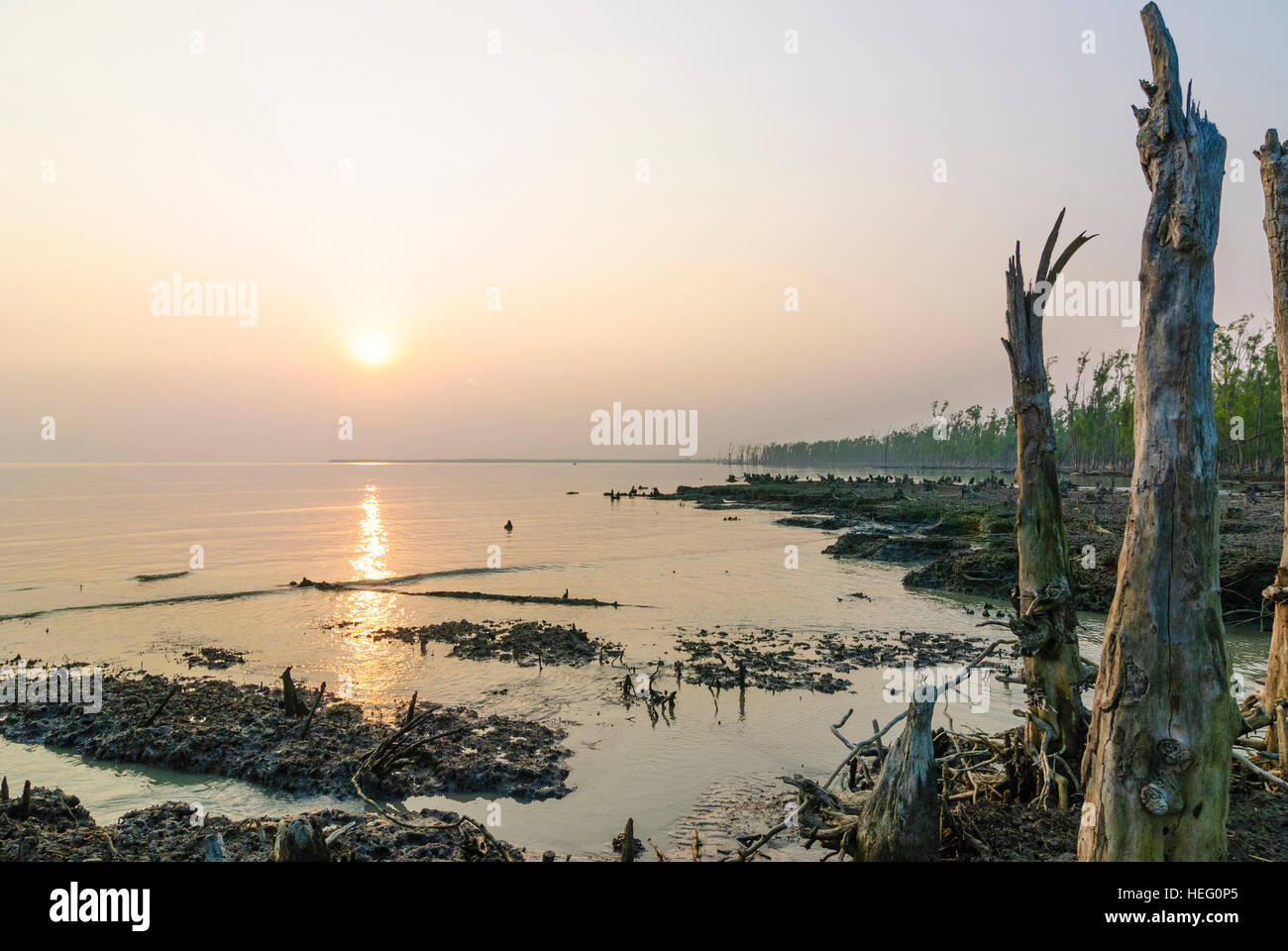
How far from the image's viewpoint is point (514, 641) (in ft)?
64.2

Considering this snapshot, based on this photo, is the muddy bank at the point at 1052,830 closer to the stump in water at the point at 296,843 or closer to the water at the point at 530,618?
the water at the point at 530,618

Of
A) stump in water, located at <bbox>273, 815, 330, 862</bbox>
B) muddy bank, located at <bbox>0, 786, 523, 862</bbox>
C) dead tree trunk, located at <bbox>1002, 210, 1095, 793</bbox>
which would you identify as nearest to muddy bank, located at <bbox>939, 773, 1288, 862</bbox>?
dead tree trunk, located at <bbox>1002, 210, 1095, 793</bbox>

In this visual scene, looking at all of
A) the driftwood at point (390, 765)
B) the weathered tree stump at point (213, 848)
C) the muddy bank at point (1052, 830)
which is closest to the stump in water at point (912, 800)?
the muddy bank at point (1052, 830)

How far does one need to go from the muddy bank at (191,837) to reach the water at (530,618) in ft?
3.38

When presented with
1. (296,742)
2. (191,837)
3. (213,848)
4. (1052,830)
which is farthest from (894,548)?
(213,848)

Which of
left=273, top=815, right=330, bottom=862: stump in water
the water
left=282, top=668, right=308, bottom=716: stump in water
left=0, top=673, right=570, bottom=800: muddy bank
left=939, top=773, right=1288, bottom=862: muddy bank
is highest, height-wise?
left=273, top=815, right=330, bottom=862: stump in water

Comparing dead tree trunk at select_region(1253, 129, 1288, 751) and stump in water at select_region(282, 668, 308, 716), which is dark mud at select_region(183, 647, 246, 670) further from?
dead tree trunk at select_region(1253, 129, 1288, 751)

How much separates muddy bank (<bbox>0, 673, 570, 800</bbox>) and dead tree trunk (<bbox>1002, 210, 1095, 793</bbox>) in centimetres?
645

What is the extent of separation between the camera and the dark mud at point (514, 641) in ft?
59.2

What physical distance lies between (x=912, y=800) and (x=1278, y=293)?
6.87 m

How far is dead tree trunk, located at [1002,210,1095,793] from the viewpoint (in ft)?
24.1
